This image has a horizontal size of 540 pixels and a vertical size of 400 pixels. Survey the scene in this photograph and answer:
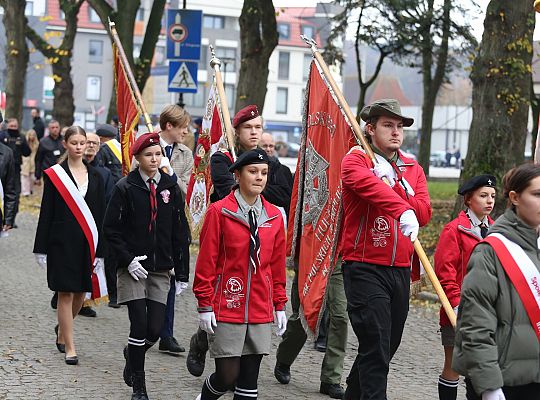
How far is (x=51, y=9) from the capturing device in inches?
3629

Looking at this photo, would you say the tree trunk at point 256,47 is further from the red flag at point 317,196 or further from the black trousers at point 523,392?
the black trousers at point 523,392

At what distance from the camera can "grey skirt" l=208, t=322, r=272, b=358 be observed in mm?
6652

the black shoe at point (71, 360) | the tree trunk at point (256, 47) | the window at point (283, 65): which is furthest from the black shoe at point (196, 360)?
the window at point (283, 65)

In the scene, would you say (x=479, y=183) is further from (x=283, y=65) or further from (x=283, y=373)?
(x=283, y=65)

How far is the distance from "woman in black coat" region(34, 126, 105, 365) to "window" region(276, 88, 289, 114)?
93572 millimetres

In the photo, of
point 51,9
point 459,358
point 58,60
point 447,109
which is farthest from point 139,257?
point 447,109

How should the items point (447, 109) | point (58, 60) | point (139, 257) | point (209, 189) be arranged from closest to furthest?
1. point (139, 257)
2. point (209, 189)
3. point (58, 60)
4. point (447, 109)

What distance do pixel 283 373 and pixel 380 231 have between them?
2.35m

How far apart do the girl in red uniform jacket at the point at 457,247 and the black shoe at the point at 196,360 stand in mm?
2074

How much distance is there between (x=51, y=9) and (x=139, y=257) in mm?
87348

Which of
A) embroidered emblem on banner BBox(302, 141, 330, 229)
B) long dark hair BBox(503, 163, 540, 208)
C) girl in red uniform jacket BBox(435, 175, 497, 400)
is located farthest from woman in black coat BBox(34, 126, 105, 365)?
long dark hair BBox(503, 163, 540, 208)

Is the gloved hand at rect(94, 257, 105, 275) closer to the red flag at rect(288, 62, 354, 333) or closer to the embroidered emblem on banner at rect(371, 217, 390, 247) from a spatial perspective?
the red flag at rect(288, 62, 354, 333)

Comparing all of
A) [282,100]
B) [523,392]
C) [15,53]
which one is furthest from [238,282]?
[282,100]

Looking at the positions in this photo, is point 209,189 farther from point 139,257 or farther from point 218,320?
point 218,320
